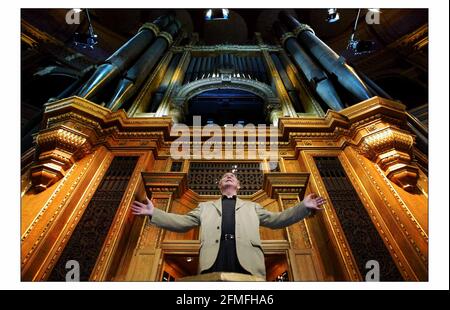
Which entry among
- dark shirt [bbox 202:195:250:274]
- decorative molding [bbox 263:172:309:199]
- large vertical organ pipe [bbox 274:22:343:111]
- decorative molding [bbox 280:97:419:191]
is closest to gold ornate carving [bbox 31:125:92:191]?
dark shirt [bbox 202:195:250:274]

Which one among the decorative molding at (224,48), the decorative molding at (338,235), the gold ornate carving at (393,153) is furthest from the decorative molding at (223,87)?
the decorative molding at (224,48)

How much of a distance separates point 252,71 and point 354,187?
274 inches

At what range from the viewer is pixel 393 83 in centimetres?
1228

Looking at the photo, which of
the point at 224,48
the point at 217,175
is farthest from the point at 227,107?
the point at 217,175

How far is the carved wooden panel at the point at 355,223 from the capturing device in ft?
13.6

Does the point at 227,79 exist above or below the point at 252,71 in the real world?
below

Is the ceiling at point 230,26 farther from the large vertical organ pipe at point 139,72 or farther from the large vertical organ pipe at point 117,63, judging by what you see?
the large vertical organ pipe at point 117,63

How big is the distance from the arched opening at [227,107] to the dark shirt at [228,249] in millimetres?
6865

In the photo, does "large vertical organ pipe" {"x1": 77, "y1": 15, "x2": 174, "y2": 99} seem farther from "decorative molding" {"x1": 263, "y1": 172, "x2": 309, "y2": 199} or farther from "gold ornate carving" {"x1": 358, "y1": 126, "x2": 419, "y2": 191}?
"gold ornate carving" {"x1": 358, "y1": 126, "x2": 419, "y2": 191}

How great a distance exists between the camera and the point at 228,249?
3389 millimetres

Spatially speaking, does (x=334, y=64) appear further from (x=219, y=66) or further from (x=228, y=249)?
(x=228, y=249)
